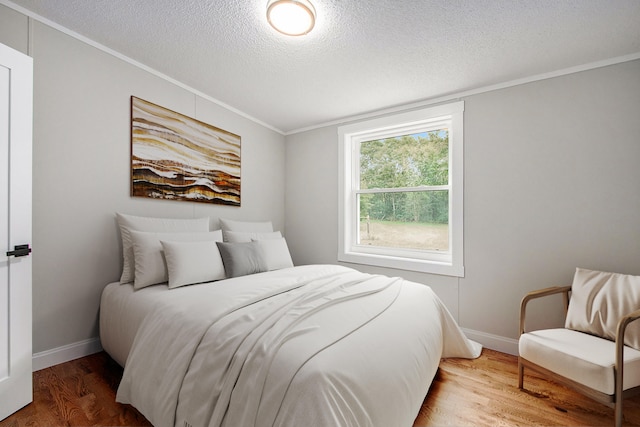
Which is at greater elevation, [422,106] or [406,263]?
[422,106]

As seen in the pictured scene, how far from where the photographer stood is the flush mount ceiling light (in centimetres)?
163

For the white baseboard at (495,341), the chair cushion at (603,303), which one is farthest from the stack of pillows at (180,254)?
the chair cushion at (603,303)

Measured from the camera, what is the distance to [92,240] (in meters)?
2.18

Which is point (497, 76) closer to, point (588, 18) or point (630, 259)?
point (588, 18)

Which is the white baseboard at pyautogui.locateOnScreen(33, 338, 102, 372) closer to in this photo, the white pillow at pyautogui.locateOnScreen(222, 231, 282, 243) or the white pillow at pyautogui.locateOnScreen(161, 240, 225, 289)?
the white pillow at pyautogui.locateOnScreen(161, 240, 225, 289)

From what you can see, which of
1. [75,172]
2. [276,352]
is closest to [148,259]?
[75,172]

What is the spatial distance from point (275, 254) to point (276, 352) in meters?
1.70

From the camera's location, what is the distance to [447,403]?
5.69 ft

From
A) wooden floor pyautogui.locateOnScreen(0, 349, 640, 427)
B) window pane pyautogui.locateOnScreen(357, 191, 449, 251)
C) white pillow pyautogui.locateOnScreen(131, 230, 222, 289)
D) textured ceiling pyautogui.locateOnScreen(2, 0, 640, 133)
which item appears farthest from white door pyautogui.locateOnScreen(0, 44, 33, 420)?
window pane pyautogui.locateOnScreen(357, 191, 449, 251)

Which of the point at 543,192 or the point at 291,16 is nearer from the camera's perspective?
the point at 291,16

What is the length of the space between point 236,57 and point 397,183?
218 cm

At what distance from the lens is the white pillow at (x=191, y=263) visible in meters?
2.02

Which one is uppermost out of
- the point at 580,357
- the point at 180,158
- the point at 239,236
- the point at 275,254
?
the point at 180,158

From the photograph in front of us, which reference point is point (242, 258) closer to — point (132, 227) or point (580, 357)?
point (132, 227)
